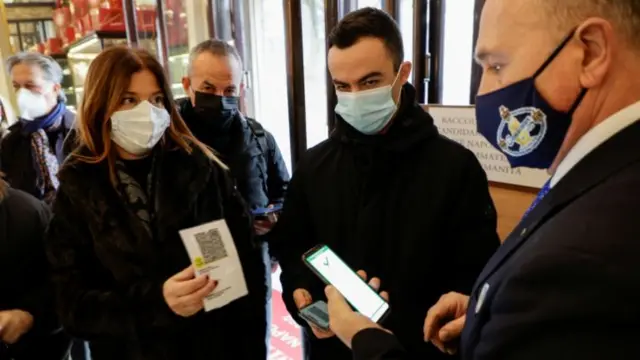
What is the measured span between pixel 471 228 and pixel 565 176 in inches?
24.7

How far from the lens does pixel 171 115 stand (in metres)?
1.53

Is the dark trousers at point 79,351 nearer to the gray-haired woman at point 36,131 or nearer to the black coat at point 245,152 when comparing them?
the gray-haired woman at point 36,131

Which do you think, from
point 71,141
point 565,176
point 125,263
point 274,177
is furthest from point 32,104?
point 565,176

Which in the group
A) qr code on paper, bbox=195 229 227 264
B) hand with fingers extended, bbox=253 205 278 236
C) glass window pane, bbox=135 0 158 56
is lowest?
hand with fingers extended, bbox=253 205 278 236

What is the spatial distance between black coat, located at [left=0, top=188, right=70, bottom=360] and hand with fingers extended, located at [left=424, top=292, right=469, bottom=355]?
3.79ft

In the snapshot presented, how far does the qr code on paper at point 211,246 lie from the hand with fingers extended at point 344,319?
1.20ft

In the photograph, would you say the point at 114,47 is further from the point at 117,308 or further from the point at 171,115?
the point at 117,308

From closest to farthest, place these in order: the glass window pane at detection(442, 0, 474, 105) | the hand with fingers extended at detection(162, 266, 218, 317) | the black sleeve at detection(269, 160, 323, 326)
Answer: the hand with fingers extended at detection(162, 266, 218, 317) < the black sleeve at detection(269, 160, 323, 326) < the glass window pane at detection(442, 0, 474, 105)

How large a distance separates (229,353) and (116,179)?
68 centimetres

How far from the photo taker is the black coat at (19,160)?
232cm

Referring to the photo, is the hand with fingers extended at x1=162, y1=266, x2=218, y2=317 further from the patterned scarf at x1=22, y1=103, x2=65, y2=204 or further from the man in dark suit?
the patterned scarf at x1=22, y1=103, x2=65, y2=204

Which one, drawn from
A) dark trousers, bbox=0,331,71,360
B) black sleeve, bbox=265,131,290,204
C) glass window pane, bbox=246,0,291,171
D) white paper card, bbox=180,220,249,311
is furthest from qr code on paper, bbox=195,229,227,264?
glass window pane, bbox=246,0,291,171

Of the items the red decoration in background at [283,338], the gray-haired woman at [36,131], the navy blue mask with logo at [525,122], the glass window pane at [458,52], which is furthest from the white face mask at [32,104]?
the navy blue mask with logo at [525,122]

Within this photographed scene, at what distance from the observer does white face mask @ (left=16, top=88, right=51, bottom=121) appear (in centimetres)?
244
